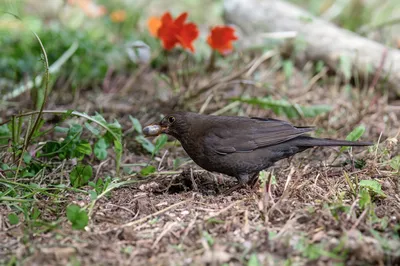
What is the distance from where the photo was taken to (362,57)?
6.91 metres

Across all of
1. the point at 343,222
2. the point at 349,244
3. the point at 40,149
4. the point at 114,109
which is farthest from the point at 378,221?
the point at 114,109

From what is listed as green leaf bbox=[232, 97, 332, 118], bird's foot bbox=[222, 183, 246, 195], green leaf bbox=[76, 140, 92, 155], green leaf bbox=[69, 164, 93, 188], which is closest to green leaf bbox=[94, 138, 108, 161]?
green leaf bbox=[76, 140, 92, 155]

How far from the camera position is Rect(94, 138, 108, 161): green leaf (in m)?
4.67

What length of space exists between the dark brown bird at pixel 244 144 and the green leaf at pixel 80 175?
0.86m

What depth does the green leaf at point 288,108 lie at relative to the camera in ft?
18.9

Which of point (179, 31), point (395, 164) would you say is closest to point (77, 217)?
point (395, 164)

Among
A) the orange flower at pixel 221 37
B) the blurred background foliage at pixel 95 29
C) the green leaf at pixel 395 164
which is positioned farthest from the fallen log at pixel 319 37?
the green leaf at pixel 395 164

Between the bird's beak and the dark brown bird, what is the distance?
273mm

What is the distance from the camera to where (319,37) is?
24.3 ft

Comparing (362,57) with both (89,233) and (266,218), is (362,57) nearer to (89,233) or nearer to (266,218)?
(266,218)

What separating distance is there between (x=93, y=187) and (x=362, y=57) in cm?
416

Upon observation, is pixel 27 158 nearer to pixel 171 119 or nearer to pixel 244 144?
pixel 171 119

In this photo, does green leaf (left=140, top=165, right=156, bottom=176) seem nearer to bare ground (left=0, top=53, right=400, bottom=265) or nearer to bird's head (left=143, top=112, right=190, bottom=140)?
bare ground (left=0, top=53, right=400, bottom=265)

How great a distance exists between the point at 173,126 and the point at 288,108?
165 cm
